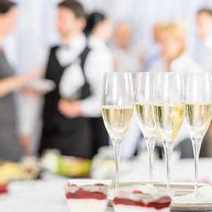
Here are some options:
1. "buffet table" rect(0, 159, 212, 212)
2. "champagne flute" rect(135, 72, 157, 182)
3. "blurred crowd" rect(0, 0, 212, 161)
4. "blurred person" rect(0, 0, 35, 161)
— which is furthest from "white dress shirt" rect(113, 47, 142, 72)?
"champagne flute" rect(135, 72, 157, 182)

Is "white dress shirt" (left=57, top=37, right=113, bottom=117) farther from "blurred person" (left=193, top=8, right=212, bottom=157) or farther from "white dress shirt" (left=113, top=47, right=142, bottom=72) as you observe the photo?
"white dress shirt" (left=113, top=47, right=142, bottom=72)

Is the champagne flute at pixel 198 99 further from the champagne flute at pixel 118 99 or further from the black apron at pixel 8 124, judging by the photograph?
the black apron at pixel 8 124

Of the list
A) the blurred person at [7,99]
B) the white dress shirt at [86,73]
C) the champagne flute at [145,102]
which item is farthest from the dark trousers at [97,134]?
the champagne flute at [145,102]

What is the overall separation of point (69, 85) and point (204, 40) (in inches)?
48.9

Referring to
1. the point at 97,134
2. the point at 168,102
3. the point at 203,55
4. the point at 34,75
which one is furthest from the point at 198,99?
the point at 203,55

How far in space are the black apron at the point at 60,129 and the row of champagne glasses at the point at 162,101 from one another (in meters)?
3.41

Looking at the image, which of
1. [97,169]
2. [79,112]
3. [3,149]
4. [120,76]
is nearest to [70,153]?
[79,112]

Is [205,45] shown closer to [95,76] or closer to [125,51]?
[125,51]

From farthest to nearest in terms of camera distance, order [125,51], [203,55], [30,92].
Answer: [125,51] → [203,55] → [30,92]

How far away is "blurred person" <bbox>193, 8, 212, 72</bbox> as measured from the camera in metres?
5.14

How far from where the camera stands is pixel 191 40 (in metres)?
5.88

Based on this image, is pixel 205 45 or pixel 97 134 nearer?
pixel 97 134

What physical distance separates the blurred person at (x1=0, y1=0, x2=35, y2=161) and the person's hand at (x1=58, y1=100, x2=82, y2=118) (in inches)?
15.5

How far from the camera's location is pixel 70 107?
4.77m
